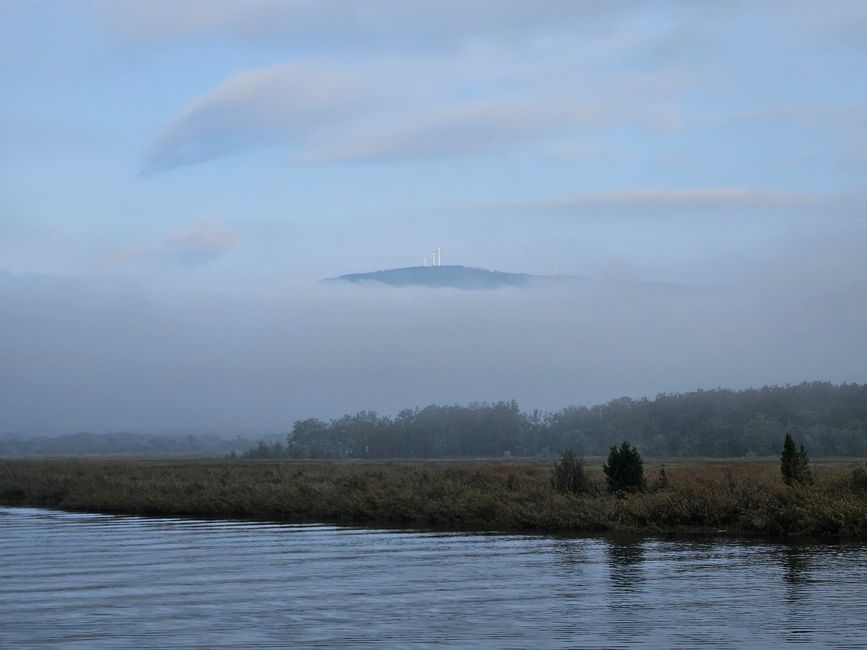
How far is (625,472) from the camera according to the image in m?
31.3

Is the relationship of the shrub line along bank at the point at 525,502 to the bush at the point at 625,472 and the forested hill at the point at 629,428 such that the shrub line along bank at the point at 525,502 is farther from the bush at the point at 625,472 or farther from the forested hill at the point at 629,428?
the forested hill at the point at 629,428

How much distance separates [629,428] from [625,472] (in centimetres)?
9209

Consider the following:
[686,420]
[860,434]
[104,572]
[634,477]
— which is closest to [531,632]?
[104,572]

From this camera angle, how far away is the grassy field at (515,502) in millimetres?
25969

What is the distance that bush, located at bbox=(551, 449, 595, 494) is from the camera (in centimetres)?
3297

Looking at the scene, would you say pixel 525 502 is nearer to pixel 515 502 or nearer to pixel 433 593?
pixel 515 502

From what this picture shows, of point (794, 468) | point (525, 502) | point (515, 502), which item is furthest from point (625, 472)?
point (794, 468)

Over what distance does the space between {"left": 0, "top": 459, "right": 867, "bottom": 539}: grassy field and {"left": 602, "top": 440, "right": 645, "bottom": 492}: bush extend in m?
0.53

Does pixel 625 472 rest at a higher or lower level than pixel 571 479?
higher

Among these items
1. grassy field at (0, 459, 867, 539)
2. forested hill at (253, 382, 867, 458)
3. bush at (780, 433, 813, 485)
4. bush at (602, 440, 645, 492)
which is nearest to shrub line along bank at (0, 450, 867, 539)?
grassy field at (0, 459, 867, 539)

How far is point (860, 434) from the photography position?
309 feet

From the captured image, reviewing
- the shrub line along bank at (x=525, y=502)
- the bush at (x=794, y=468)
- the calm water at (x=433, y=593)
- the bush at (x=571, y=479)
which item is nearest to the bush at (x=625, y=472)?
the shrub line along bank at (x=525, y=502)

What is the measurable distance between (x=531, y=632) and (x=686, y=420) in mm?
105939

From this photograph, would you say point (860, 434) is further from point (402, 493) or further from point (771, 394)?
point (402, 493)
